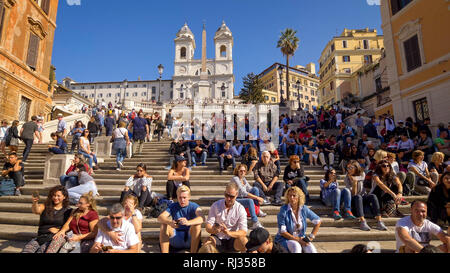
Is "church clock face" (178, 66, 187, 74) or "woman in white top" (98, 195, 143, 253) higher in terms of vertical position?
"church clock face" (178, 66, 187, 74)

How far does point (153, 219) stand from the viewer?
4953 millimetres

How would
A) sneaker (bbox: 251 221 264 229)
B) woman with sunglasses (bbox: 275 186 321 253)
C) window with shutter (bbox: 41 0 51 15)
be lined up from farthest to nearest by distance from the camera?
window with shutter (bbox: 41 0 51 15) < sneaker (bbox: 251 221 264 229) < woman with sunglasses (bbox: 275 186 321 253)

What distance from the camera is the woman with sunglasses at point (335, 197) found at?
493 cm

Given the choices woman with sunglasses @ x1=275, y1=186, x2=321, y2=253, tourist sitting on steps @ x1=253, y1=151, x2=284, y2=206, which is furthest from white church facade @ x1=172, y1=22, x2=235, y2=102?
woman with sunglasses @ x1=275, y1=186, x2=321, y2=253

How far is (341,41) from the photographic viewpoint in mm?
41906

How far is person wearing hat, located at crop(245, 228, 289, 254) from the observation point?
3.19 m

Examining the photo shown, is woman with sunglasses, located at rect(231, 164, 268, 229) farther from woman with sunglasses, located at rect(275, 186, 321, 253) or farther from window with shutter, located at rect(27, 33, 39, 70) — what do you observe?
window with shutter, located at rect(27, 33, 39, 70)

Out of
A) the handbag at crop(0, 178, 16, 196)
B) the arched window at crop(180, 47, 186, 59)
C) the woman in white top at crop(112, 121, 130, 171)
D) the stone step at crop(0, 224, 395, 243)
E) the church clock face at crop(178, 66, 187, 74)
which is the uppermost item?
the arched window at crop(180, 47, 186, 59)

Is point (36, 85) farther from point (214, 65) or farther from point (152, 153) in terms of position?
point (214, 65)

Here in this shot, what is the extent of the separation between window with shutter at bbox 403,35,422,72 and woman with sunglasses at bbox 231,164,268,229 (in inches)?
582

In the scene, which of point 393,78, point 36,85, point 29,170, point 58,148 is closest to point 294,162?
point 58,148

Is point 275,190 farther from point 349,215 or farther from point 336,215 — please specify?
point 349,215

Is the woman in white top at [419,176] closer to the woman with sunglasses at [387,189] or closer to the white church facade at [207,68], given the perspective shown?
the woman with sunglasses at [387,189]
